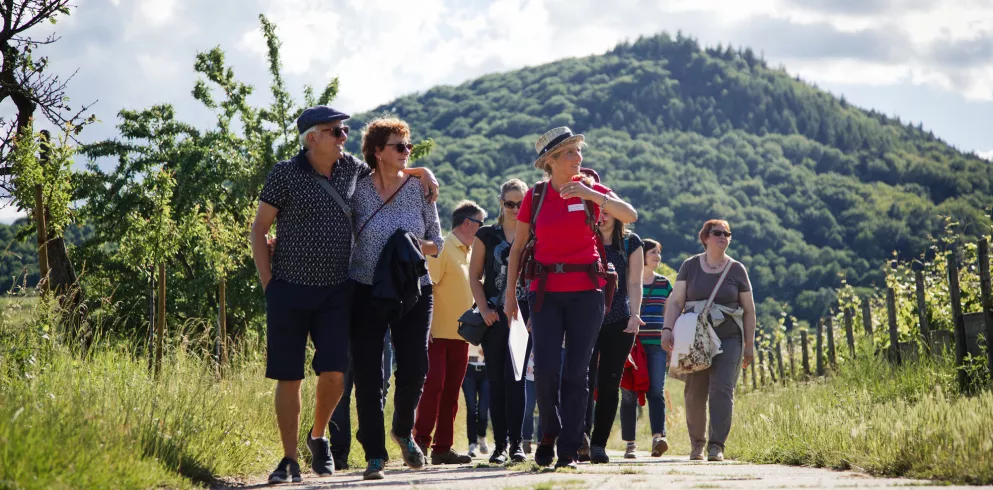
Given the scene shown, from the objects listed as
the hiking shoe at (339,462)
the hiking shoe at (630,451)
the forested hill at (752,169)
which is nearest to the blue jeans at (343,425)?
the hiking shoe at (339,462)

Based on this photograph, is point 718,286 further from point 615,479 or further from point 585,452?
point 615,479

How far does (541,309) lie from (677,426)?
1224 centimetres

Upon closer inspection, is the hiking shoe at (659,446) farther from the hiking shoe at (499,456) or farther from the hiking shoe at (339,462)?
the hiking shoe at (339,462)

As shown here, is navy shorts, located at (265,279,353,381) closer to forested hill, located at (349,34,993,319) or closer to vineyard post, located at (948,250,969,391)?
vineyard post, located at (948,250,969,391)

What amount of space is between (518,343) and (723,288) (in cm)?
233

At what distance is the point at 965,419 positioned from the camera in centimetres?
589

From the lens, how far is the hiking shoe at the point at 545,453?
7008mm

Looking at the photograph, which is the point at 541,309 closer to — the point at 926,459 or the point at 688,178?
the point at 926,459

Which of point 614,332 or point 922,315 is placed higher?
point 922,315

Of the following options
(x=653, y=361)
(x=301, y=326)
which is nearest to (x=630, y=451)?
(x=653, y=361)

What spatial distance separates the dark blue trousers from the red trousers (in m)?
1.45

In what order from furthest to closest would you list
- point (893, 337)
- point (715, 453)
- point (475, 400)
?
point (893, 337) < point (475, 400) < point (715, 453)

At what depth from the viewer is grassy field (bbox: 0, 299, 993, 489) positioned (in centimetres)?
495

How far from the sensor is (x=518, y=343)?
26.9ft
